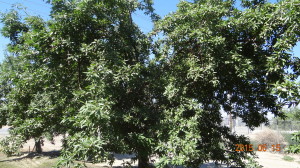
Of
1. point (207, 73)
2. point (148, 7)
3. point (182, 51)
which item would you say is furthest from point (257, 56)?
point (148, 7)

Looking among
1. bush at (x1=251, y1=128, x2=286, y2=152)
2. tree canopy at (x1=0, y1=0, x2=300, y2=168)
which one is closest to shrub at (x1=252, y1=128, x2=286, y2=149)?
bush at (x1=251, y1=128, x2=286, y2=152)

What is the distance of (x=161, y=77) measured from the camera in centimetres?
562

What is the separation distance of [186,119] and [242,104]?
222cm

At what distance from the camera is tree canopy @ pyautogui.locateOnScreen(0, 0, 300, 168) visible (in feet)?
14.6

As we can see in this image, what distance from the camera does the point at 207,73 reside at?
486 centimetres

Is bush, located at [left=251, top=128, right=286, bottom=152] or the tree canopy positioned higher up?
the tree canopy

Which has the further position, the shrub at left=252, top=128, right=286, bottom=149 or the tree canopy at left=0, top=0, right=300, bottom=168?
the shrub at left=252, top=128, right=286, bottom=149

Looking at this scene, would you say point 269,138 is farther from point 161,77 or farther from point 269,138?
point 161,77

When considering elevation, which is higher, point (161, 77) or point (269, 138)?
point (161, 77)

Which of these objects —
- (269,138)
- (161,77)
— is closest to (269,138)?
(269,138)

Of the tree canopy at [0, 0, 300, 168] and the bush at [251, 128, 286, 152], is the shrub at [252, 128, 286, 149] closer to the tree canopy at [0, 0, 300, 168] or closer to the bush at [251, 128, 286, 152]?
the bush at [251, 128, 286, 152]

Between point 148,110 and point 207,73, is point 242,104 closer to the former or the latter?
point 207,73

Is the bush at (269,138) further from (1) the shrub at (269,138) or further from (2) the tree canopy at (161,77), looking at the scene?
(2) the tree canopy at (161,77)

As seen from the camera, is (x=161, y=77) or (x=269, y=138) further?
(x=269, y=138)
